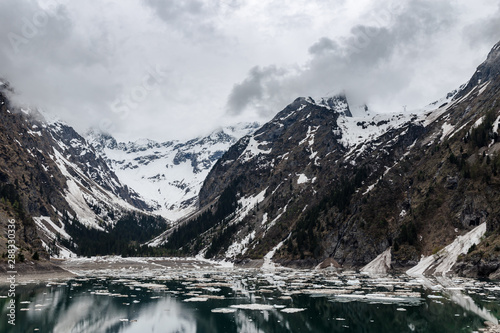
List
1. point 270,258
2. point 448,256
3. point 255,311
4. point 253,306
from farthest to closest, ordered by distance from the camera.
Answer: point 270,258 → point 448,256 → point 253,306 → point 255,311

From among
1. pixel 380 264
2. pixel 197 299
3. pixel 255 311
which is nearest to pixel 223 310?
pixel 255 311

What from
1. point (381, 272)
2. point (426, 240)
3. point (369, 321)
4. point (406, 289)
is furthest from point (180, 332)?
point (426, 240)

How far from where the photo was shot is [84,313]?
51.5m

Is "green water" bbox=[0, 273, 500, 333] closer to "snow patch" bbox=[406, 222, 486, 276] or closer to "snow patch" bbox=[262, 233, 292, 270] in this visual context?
"snow patch" bbox=[406, 222, 486, 276]

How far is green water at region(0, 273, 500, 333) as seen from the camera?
4191cm

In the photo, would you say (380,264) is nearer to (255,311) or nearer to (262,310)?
(262,310)

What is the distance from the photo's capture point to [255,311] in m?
49.4

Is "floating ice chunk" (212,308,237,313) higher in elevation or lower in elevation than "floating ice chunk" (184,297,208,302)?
lower

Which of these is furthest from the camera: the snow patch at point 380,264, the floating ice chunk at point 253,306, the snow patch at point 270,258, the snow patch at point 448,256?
the snow patch at point 270,258

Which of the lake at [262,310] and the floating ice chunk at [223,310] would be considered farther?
the floating ice chunk at [223,310]

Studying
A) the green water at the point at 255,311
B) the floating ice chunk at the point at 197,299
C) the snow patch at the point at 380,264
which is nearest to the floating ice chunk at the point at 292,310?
the green water at the point at 255,311

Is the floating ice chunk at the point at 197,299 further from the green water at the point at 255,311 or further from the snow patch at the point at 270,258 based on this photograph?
the snow patch at the point at 270,258

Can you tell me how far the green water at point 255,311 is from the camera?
1650 inches

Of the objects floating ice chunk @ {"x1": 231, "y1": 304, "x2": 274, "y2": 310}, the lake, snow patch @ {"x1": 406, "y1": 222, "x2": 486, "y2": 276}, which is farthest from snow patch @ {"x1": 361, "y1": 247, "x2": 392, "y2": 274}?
floating ice chunk @ {"x1": 231, "y1": 304, "x2": 274, "y2": 310}
